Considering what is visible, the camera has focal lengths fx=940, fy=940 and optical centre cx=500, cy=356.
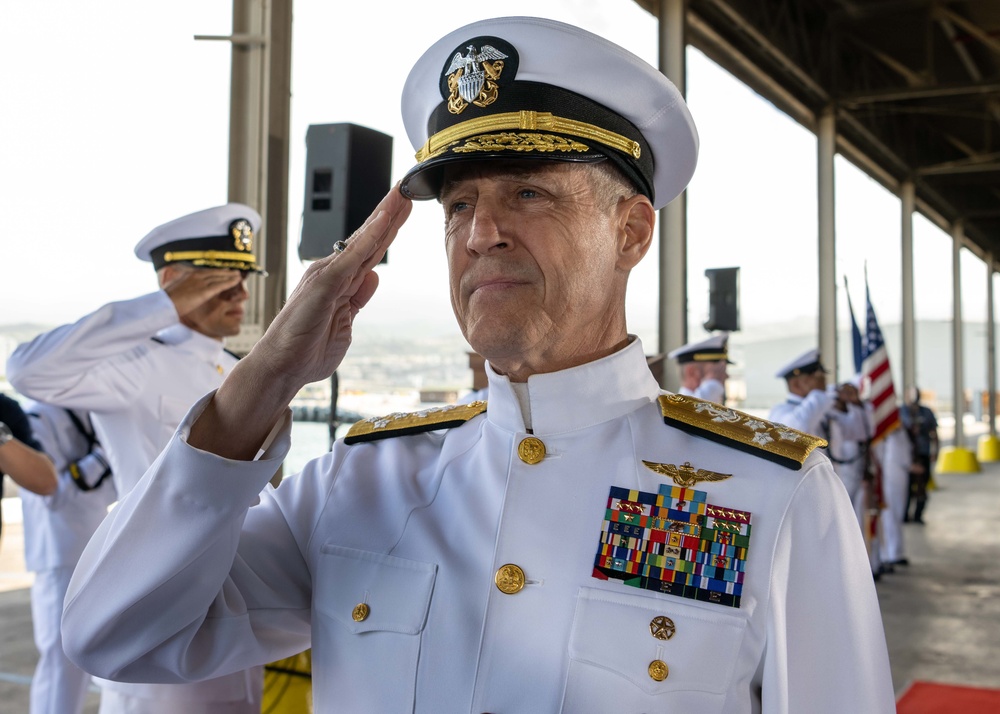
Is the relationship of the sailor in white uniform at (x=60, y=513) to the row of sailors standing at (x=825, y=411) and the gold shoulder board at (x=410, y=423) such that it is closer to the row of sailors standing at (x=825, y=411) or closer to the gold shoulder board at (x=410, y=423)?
the gold shoulder board at (x=410, y=423)

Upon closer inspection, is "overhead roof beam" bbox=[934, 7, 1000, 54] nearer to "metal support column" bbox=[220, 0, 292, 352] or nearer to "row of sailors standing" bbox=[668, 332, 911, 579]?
"row of sailors standing" bbox=[668, 332, 911, 579]

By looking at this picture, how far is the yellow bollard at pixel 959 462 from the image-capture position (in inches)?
683

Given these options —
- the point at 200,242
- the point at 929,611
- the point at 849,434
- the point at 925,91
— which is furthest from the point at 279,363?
the point at 925,91

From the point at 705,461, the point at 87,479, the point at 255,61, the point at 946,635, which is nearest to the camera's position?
the point at 705,461

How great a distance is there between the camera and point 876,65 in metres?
13.3

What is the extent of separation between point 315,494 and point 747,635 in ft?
1.83

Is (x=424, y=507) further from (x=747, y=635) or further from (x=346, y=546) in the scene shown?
(x=747, y=635)

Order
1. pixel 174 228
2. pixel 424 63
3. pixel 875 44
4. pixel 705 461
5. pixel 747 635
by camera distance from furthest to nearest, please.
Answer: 1. pixel 875 44
2. pixel 174 228
3. pixel 424 63
4. pixel 705 461
5. pixel 747 635

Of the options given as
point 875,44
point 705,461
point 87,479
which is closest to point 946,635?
point 87,479

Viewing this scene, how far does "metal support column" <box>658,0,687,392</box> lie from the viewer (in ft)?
25.8

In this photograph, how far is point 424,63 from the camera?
127cm

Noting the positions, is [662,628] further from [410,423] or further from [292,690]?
[292,690]

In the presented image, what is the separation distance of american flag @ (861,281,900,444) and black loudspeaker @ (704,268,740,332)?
3.40ft

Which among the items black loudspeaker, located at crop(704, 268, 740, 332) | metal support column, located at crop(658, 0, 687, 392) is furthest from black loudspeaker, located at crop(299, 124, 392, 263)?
black loudspeaker, located at crop(704, 268, 740, 332)
